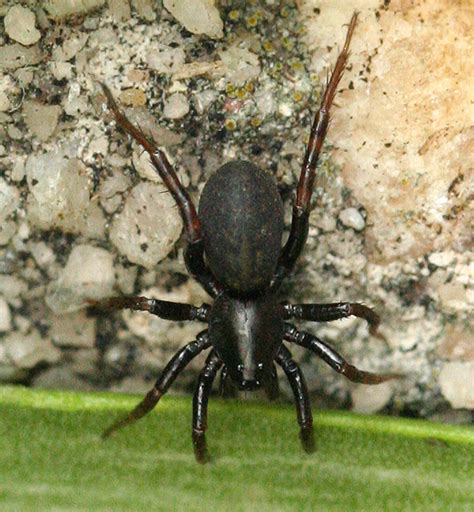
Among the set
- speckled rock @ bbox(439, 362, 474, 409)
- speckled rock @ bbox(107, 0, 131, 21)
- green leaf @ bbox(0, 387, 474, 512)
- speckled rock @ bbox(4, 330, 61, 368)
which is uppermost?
speckled rock @ bbox(107, 0, 131, 21)

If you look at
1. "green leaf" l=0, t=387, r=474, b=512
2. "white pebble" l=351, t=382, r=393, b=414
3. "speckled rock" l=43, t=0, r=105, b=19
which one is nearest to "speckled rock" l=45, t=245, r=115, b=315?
"green leaf" l=0, t=387, r=474, b=512

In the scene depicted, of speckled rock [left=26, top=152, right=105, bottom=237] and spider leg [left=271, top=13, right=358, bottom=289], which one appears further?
speckled rock [left=26, top=152, right=105, bottom=237]

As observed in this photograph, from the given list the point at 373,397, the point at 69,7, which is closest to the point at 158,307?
the point at 373,397

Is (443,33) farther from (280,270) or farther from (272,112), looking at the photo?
(280,270)

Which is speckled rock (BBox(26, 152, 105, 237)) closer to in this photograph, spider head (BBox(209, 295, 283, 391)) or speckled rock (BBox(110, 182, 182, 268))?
speckled rock (BBox(110, 182, 182, 268))

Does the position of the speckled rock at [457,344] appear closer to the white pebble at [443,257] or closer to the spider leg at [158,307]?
the white pebble at [443,257]

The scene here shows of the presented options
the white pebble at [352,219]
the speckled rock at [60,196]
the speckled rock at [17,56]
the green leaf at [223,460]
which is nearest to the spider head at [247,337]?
the green leaf at [223,460]
